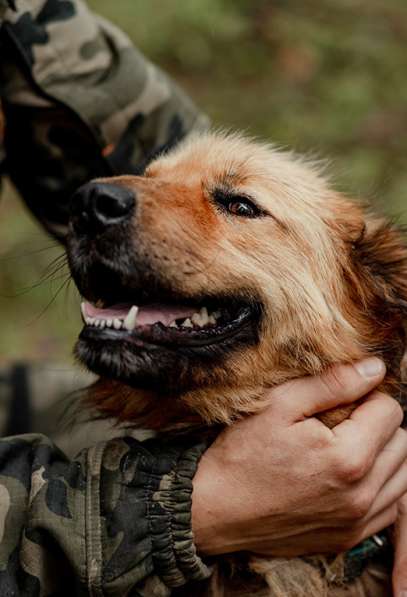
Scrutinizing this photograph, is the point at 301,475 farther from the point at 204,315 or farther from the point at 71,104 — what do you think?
the point at 71,104

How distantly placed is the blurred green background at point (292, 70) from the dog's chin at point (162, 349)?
4158 mm

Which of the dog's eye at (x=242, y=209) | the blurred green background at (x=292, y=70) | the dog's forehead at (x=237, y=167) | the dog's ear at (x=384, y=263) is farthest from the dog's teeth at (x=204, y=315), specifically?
the blurred green background at (x=292, y=70)

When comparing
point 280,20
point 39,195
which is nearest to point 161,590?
point 39,195

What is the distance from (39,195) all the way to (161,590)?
2.22 m

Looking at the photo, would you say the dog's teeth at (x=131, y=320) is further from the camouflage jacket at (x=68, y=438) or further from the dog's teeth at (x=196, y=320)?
the camouflage jacket at (x=68, y=438)

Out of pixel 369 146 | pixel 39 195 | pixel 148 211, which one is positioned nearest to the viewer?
pixel 148 211

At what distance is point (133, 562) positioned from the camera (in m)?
2.22

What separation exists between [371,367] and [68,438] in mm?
1477

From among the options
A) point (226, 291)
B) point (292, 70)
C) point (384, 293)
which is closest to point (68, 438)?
point (226, 291)

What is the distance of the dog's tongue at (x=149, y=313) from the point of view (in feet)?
7.95

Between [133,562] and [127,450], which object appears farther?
[127,450]

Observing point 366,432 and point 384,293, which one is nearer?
point 366,432

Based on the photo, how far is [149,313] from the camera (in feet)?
8.00

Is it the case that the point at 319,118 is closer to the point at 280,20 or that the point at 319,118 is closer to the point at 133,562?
the point at 280,20
